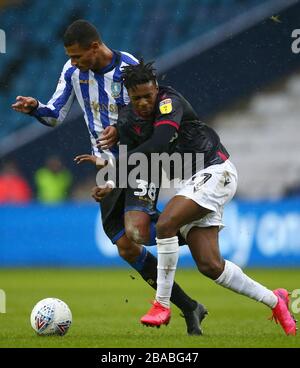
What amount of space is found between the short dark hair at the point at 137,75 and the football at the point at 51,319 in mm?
Answer: 1614

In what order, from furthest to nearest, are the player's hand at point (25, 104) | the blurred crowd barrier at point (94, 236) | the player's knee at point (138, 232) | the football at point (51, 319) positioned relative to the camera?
the blurred crowd barrier at point (94, 236) < the player's hand at point (25, 104) < the player's knee at point (138, 232) < the football at point (51, 319)

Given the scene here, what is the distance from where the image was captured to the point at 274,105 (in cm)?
1652

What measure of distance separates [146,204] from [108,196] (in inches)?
17.0

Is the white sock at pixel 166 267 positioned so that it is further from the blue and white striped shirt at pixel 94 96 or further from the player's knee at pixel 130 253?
the blue and white striped shirt at pixel 94 96

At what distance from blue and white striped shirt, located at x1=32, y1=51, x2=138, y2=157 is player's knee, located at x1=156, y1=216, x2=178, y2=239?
972mm

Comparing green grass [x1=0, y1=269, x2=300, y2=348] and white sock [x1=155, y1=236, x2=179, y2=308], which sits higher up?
white sock [x1=155, y1=236, x2=179, y2=308]

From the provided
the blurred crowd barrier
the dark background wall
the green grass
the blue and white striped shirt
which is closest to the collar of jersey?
the blue and white striped shirt

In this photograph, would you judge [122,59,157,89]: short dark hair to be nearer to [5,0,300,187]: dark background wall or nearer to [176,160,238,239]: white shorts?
[176,160,238,239]: white shorts

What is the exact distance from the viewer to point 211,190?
6.09 metres

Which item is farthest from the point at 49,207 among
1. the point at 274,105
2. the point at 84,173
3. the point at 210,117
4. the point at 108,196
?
the point at 108,196

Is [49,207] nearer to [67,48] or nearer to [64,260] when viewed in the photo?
[64,260]

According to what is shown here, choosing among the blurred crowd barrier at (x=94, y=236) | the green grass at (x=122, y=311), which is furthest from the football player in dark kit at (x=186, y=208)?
the blurred crowd barrier at (x=94, y=236)

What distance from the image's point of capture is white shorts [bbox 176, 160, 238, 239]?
238 inches

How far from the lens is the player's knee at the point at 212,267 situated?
5.99 meters
